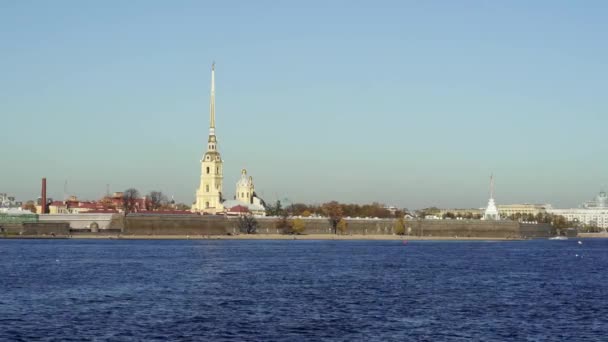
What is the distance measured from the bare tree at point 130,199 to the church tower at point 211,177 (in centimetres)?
1090

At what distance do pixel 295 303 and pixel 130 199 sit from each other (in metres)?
140

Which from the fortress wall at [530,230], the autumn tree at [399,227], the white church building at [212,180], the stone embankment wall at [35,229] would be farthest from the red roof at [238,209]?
the fortress wall at [530,230]

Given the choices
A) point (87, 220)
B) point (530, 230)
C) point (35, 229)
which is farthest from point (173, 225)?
point (530, 230)

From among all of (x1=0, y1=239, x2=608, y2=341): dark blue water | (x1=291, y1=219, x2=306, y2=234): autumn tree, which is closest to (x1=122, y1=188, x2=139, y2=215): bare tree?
(x1=291, y1=219, x2=306, y2=234): autumn tree

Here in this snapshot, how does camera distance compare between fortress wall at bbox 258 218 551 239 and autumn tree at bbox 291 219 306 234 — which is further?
fortress wall at bbox 258 218 551 239

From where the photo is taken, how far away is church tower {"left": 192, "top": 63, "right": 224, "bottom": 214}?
173m

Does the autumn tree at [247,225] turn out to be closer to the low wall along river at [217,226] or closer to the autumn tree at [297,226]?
the low wall along river at [217,226]

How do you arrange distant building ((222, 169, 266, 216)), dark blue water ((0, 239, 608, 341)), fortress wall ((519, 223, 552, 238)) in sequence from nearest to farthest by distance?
dark blue water ((0, 239, 608, 341))
distant building ((222, 169, 266, 216))
fortress wall ((519, 223, 552, 238))

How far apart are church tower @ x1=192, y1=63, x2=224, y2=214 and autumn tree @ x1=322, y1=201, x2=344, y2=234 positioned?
18344mm

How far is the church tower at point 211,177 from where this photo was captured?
172875 millimetres

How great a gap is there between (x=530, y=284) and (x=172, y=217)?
9837 cm

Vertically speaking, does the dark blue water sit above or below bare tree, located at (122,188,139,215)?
below

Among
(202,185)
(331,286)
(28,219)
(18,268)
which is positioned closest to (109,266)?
(18,268)

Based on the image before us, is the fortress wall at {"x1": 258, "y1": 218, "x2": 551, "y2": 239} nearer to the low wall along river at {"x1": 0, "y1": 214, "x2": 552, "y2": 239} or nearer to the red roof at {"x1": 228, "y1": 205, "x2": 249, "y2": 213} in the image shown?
the low wall along river at {"x1": 0, "y1": 214, "x2": 552, "y2": 239}
